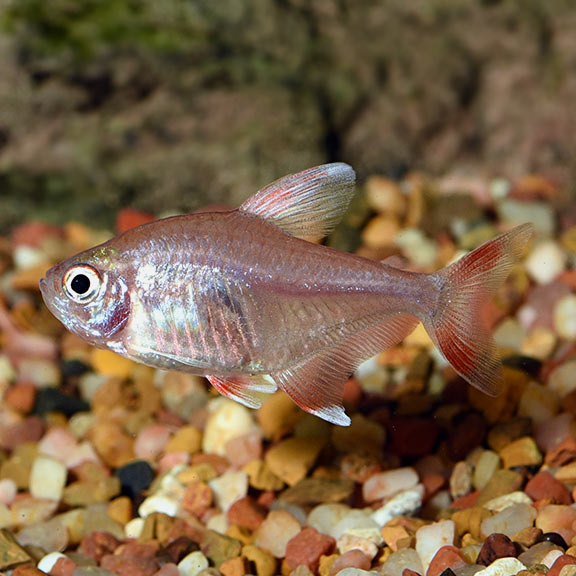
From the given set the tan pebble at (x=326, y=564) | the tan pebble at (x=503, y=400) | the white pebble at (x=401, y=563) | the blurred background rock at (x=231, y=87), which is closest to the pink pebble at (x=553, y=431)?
the tan pebble at (x=503, y=400)

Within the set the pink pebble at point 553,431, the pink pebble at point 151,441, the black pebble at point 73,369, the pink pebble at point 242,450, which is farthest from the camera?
the black pebble at point 73,369

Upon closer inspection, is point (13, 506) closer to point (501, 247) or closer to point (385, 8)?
point (501, 247)

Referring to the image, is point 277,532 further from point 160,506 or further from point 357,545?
point 160,506

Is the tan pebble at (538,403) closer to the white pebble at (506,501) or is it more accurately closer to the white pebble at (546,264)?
the white pebble at (506,501)

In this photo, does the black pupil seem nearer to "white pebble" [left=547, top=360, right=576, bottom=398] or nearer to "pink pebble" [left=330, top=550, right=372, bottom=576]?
"pink pebble" [left=330, top=550, right=372, bottom=576]

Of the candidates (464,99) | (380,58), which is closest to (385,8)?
(380,58)

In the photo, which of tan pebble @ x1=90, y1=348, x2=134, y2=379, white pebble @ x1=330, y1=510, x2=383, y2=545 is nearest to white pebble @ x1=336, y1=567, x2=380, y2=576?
white pebble @ x1=330, y1=510, x2=383, y2=545

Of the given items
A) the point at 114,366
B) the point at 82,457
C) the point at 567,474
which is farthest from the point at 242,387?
the point at 114,366
